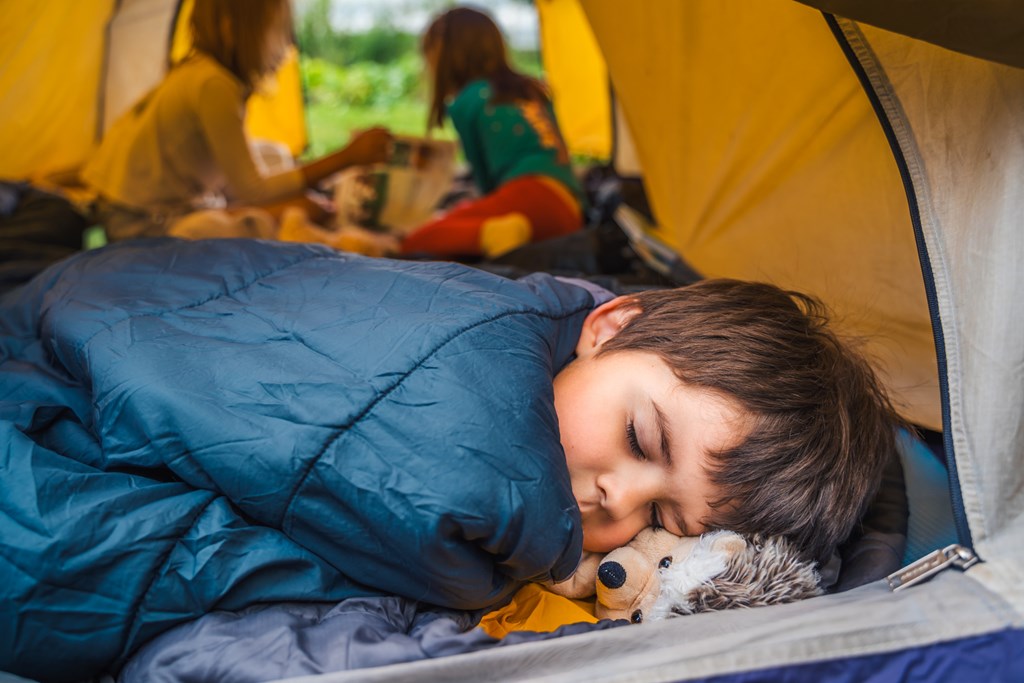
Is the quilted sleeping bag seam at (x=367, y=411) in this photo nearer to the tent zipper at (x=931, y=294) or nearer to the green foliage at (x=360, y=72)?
the tent zipper at (x=931, y=294)

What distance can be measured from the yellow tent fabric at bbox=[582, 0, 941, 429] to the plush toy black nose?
1.84 feet

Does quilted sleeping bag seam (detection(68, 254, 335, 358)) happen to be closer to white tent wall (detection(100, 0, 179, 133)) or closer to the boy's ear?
the boy's ear

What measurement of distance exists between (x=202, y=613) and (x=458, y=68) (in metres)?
2.31

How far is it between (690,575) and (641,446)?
0.47ft

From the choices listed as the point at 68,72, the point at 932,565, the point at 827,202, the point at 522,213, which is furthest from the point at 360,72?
the point at 932,565

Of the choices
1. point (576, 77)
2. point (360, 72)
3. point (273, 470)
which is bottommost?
point (360, 72)

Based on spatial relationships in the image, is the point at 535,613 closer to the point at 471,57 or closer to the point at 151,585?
the point at 151,585

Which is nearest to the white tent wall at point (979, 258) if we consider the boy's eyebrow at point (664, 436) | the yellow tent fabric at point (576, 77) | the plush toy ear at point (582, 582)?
the boy's eyebrow at point (664, 436)

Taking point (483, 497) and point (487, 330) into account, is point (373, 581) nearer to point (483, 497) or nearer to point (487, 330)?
point (483, 497)

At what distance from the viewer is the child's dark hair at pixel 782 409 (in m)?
0.89

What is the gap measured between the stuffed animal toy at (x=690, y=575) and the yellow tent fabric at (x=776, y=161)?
0.48 m

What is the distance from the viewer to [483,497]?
0.75 meters

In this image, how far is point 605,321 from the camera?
43.0 inches

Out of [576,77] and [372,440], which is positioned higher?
[576,77]
